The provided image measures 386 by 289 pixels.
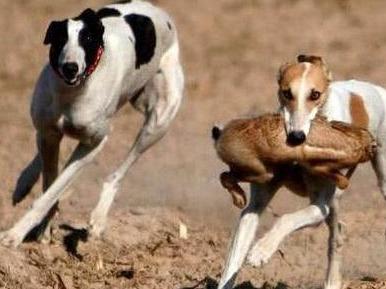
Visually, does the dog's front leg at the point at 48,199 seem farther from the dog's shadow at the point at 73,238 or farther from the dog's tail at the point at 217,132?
the dog's tail at the point at 217,132

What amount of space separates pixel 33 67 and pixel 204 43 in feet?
6.59

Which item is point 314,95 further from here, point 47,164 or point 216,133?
point 47,164

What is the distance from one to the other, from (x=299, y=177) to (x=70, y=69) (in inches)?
67.6

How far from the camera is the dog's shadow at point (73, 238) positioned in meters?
9.41

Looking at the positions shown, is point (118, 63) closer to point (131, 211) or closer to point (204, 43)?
point (131, 211)

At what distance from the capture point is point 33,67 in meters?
15.0

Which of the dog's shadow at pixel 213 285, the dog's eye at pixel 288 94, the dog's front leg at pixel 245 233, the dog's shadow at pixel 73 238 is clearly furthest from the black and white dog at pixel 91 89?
the dog's eye at pixel 288 94

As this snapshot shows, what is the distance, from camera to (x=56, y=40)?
877 cm

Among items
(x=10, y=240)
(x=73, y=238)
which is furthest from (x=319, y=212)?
(x=73, y=238)

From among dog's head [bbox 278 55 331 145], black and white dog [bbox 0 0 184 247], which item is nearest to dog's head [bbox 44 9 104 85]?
black and white dog [bbox 0 0 184 247]

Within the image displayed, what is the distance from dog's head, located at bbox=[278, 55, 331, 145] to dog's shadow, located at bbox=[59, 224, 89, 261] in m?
2.39

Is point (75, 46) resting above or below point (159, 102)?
above

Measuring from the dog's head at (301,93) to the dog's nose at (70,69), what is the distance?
1.49 meters

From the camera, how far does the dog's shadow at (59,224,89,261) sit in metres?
9.41
